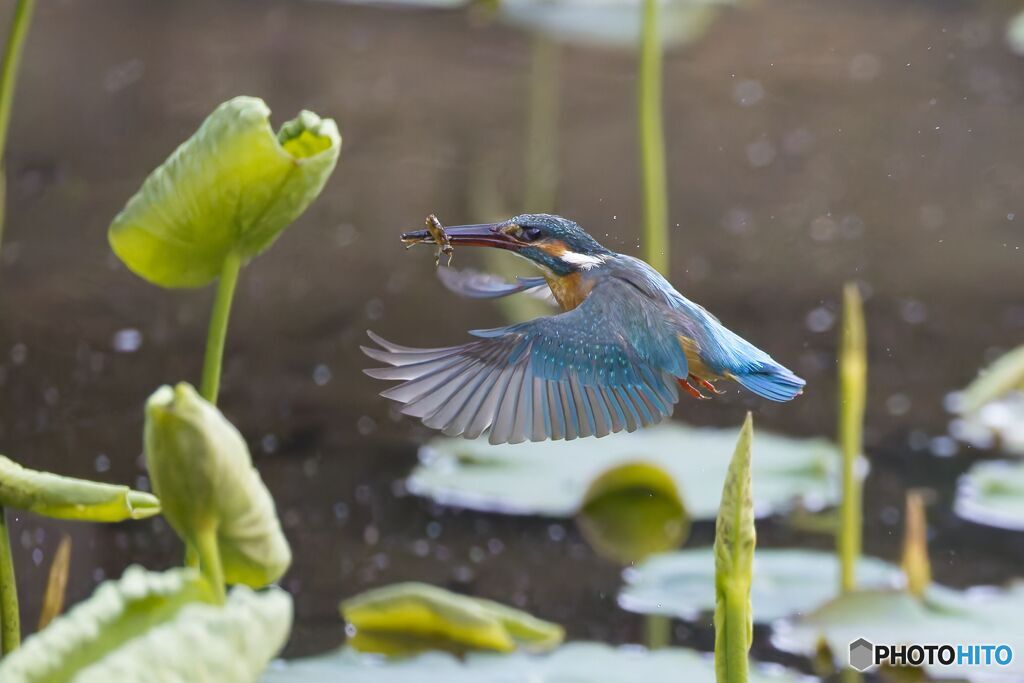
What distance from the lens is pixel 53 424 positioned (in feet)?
5.64

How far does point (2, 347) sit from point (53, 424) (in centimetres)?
30

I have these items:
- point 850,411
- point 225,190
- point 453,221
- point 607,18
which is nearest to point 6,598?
point 225,190

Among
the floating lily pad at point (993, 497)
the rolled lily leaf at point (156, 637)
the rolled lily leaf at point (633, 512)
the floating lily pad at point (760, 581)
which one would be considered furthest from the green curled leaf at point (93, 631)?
the floating lily pad at point (993, 497)

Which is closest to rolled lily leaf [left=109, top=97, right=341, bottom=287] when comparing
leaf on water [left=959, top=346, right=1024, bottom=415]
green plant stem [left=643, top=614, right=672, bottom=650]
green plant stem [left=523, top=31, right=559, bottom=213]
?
green plant stem [left=643, top=614, right=672, bottom=650]

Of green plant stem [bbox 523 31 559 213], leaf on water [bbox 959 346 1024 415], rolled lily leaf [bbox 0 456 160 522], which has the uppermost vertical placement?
green plant stem [bbox 523 31 559 213]

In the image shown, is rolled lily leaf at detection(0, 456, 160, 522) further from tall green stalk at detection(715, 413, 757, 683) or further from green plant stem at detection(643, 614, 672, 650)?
green plant stem at detection(643, 614, 672, 650)

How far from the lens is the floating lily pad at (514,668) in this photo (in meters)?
1.12

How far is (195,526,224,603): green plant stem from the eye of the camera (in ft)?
1.96

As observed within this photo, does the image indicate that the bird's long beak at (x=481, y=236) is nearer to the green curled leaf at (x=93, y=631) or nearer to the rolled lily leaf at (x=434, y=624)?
the green curled leaf at (x=93, y=631)

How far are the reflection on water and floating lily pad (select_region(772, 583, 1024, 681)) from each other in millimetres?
105

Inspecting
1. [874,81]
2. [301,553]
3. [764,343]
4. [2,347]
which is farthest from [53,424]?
[874,81]

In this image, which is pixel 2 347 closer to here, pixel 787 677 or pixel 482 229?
pixel 787 677

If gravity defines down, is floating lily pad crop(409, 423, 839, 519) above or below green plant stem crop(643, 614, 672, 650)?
above

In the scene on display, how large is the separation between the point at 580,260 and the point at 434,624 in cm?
73
